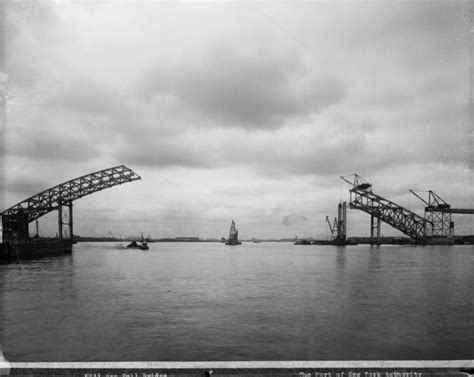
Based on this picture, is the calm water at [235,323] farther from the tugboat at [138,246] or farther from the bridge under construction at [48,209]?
the tugboat at [138,246]

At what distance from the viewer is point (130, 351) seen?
327 inches

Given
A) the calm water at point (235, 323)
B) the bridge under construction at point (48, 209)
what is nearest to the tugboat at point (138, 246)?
the bridge under construction at point (48, 209)

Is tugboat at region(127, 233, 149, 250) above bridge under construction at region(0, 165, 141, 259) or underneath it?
underneath

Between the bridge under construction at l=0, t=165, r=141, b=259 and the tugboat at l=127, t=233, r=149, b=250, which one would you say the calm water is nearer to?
the bridge under construction at l=0, t=165, r=141, b=259

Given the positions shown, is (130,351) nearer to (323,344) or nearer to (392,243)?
(323,344)

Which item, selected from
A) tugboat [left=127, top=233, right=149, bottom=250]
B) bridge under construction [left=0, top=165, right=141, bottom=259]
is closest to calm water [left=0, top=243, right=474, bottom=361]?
bridge under construction [left=0, top=165, right=141, bottom=259]

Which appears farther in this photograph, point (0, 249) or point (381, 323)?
point (0, 249)

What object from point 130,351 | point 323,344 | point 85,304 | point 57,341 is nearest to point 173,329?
point 130,351

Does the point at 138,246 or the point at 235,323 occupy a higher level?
the point at 235,323

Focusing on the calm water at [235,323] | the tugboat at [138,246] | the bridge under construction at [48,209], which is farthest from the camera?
the tugboat at [138,246]

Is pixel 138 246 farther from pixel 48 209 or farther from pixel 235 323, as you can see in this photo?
pixel 235 323

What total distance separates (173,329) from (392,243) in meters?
131

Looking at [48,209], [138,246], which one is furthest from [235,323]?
[138,246]

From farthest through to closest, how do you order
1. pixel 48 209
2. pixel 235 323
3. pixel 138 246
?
pixel 138 246 < pixel 48 209 < pixel 235 323
